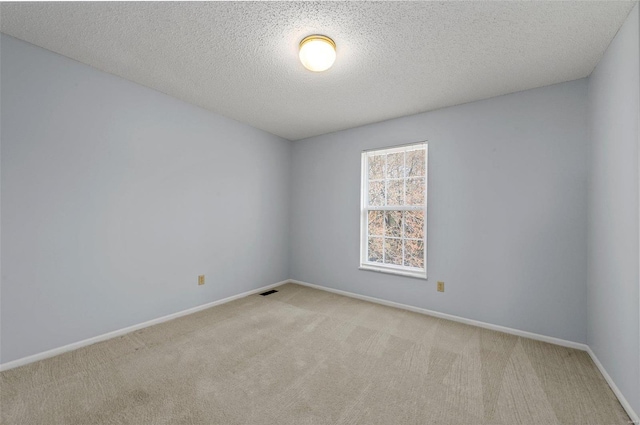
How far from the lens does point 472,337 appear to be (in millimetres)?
2562

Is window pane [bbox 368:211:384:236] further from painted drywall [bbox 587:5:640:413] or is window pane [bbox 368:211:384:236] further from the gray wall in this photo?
painted drywall [bbox 587:5:640:413]

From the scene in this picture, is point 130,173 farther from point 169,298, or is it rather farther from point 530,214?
point 530,214

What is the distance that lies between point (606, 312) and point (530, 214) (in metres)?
0.98

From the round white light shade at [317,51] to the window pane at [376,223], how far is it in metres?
2.23

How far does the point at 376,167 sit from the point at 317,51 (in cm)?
210

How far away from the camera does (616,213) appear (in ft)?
6.00

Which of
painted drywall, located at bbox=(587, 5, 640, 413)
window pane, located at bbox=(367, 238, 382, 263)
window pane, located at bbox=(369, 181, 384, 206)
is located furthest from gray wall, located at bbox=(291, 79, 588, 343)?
window pane, located at bbox=(369, 181, 384, 206)

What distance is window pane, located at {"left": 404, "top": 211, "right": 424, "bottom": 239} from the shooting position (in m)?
3.35

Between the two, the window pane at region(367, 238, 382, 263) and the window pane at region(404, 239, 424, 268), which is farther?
the window pane at region(367, 238, 382, 263)

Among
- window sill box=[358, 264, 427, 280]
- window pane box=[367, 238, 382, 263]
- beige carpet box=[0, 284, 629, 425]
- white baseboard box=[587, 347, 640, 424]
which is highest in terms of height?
window pane box=[367, 238, 382, 263]

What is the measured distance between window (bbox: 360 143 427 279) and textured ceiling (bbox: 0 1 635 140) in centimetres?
86

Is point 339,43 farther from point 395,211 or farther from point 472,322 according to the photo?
point 472,322

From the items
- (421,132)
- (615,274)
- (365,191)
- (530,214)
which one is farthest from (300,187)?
(615,274)

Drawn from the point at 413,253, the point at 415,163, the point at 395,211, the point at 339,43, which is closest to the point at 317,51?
the point at 339,43
